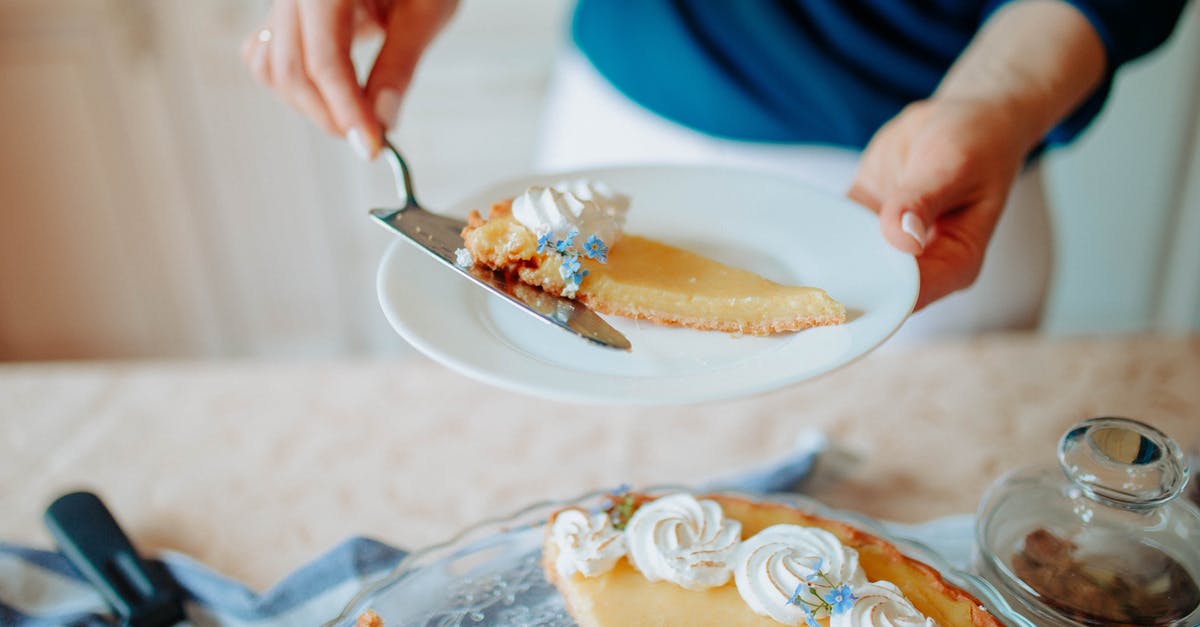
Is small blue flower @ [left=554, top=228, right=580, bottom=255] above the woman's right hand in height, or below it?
below

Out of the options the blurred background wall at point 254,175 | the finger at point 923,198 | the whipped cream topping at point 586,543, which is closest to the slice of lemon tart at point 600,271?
the finger at point 923,198

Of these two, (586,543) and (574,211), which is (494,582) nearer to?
(586,543)

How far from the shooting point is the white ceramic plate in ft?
2.56

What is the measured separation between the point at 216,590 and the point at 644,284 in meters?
0.59

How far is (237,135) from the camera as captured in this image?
2975mm

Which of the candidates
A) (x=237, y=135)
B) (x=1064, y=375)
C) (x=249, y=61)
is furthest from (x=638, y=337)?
(x=237, y=135)

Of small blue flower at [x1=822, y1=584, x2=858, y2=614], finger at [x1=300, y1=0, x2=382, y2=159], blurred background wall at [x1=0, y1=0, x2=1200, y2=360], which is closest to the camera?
small blue flower at [x1=822, y1=584, x2=858, y2=614]

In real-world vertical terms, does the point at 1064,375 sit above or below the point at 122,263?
above

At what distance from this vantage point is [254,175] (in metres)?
3.04

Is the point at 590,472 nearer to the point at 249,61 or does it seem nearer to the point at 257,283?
the point at 249,61

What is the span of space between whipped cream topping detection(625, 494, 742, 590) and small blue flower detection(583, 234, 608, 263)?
27cm

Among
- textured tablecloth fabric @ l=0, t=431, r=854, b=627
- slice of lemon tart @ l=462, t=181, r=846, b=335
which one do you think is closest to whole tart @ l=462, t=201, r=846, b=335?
slice of lemon tart @ l=462, t=181, r=846, b=335

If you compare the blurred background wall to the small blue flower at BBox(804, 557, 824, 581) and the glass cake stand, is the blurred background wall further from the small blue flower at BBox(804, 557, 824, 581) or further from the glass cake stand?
the small blue flower at BBox(804, 557, 824, 581)

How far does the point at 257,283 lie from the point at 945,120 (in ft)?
9.06
